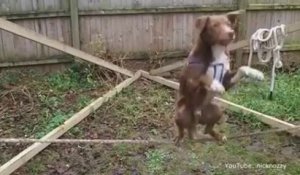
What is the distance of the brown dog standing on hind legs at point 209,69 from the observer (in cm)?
142

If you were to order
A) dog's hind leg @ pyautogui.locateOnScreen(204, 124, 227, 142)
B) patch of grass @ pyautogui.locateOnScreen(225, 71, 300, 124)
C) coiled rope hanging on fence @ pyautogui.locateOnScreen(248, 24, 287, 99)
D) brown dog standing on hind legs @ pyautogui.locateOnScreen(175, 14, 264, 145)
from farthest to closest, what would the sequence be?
patch of grass @ pyautogui.locateOnScreen(225, 71, 300, 124)
coiled rope hanging on fence @ pyautogui.locateOnScreen(248, 24, 287, 99)
dog's hind leg @ pyautogui.locateOnScreen(204, 124, 227, 142)
brown dog standing on hind legs @ pyautogui.locateOnScreen(175, 14, 264, 145)

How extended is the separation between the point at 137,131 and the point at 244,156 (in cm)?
92

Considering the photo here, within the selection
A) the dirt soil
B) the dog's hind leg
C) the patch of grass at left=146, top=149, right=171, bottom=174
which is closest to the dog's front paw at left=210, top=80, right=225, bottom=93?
the dog's hind leg

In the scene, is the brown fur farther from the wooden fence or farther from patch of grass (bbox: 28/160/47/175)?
the wooden fence

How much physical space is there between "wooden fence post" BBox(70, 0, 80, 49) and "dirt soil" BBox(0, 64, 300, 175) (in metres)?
0.57

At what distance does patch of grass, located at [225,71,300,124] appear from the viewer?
12.7ft

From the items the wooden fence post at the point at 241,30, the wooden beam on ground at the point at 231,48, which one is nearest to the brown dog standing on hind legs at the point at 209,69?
the wooden beam on ground at the point at 231,48

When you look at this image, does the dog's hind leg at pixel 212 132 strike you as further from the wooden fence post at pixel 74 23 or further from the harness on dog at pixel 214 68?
the wooden fence post at pixel 74 23

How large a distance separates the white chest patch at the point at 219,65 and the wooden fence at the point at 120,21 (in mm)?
3230

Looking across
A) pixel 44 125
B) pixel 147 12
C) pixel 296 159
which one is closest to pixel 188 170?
pixel 296 159

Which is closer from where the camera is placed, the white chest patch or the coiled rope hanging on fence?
the white chest patch

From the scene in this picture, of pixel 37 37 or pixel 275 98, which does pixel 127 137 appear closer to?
pixel 37 37

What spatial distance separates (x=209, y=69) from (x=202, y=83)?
55 mm

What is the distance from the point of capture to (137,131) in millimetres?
3646
